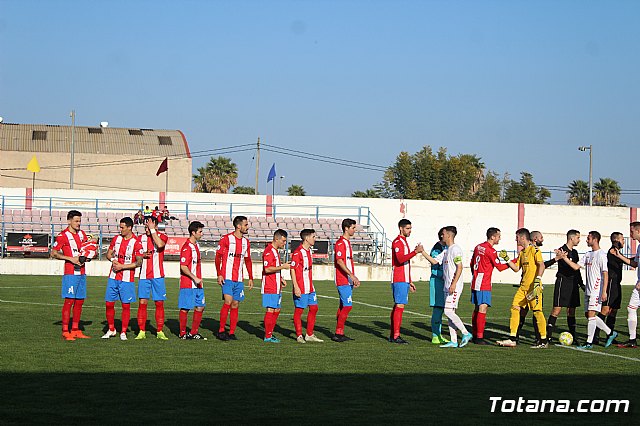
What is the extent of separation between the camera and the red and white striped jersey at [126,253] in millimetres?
14344

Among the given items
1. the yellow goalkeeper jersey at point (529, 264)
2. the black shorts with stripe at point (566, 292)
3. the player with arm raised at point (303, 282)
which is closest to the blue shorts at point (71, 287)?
the player with arm raised at point (303, 282)

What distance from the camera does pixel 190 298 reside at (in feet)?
47.6

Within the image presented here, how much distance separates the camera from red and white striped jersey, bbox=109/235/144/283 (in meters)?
14.3

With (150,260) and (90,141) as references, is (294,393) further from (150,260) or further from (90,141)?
(90,141)

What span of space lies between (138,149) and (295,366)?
58800 mm

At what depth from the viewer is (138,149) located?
68.3 metres

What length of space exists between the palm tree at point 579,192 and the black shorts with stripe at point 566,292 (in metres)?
68.0

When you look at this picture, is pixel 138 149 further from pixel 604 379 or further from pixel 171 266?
pixel 604 379

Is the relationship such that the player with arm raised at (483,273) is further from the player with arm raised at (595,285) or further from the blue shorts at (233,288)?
the blue shorts at (233,288)

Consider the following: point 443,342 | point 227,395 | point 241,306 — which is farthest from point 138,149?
point 227,395

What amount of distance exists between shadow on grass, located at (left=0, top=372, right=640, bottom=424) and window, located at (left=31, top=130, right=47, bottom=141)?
59450mm

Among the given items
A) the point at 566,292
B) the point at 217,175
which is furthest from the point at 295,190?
the point at 566,292

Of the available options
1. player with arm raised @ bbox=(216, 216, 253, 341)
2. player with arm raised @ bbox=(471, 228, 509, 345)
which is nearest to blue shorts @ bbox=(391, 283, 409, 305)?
player with arm raised @ bbox=(471, 228, 509, 345)

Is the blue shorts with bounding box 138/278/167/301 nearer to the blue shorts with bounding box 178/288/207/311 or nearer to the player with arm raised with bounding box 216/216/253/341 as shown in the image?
the blue shorts with bounding box 178/288/207/311
